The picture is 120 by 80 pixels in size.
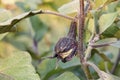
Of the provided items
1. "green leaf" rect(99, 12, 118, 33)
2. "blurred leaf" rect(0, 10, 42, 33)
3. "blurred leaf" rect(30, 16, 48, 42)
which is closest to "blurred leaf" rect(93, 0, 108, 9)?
"green leaf" rect(99, 12, 118, 33)

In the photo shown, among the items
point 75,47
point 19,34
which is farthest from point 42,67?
point 19,34

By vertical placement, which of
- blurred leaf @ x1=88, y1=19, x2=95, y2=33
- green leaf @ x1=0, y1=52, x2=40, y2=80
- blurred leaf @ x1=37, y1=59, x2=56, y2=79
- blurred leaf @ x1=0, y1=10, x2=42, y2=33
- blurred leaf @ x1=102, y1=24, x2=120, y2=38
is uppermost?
blurred leaf @ x1=0, y1=10, x2=42, y2=33

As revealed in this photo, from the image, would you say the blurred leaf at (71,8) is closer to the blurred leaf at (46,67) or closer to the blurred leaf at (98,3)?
the blurred leaf at (98,3)

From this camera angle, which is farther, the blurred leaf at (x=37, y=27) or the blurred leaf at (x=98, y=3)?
the blurred leaf at (x=37, y=27)

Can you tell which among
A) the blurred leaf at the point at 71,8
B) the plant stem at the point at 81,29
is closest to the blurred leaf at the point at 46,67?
the blurred leaf at the point at 71,8

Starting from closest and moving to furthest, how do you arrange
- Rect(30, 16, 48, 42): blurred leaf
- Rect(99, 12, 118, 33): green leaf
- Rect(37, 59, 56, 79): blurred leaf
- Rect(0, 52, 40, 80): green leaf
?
Rect(0, 52, 40, 80): green leaf < Rect(99, 12, 118, 33): green leaf < Rect(37, 59, 56, 79): blurred leaf < Rect(30, 16, 48, 42): blurred leaf

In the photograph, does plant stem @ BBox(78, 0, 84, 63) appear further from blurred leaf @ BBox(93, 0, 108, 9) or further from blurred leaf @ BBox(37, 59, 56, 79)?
blurred leaf @ BBox(37, 59, 56, 79)
